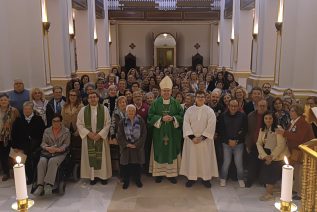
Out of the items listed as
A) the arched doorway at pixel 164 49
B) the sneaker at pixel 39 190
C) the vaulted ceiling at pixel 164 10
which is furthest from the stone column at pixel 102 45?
the sneaker at pixel 39 190

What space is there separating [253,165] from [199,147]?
3.31 feet

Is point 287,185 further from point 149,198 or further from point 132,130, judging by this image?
point 132,130

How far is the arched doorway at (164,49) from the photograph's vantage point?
944 inches

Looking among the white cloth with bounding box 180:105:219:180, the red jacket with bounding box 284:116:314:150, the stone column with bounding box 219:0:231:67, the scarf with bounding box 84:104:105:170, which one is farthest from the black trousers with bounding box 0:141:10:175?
the stone column with bounding box 219:0:231:67

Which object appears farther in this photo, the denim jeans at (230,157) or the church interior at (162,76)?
the denim jeans at (230,157)

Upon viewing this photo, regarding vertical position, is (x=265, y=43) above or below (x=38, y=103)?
above

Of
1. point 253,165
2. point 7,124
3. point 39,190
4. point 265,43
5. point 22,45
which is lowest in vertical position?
point 39,190

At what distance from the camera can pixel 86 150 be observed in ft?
19.1

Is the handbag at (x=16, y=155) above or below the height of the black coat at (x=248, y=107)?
below

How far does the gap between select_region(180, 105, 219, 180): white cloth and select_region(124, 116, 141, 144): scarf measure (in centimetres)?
77

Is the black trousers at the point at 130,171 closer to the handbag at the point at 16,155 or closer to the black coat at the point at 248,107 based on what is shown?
the handbag at the point at 16,155

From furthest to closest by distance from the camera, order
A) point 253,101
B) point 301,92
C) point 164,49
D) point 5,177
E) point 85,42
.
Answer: point 164,49, point 85,42, point 301,92, point 253,101, point 5,177

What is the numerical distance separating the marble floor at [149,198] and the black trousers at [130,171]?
159 millimetres

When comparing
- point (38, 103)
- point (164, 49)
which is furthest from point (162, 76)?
point (164, 49)
